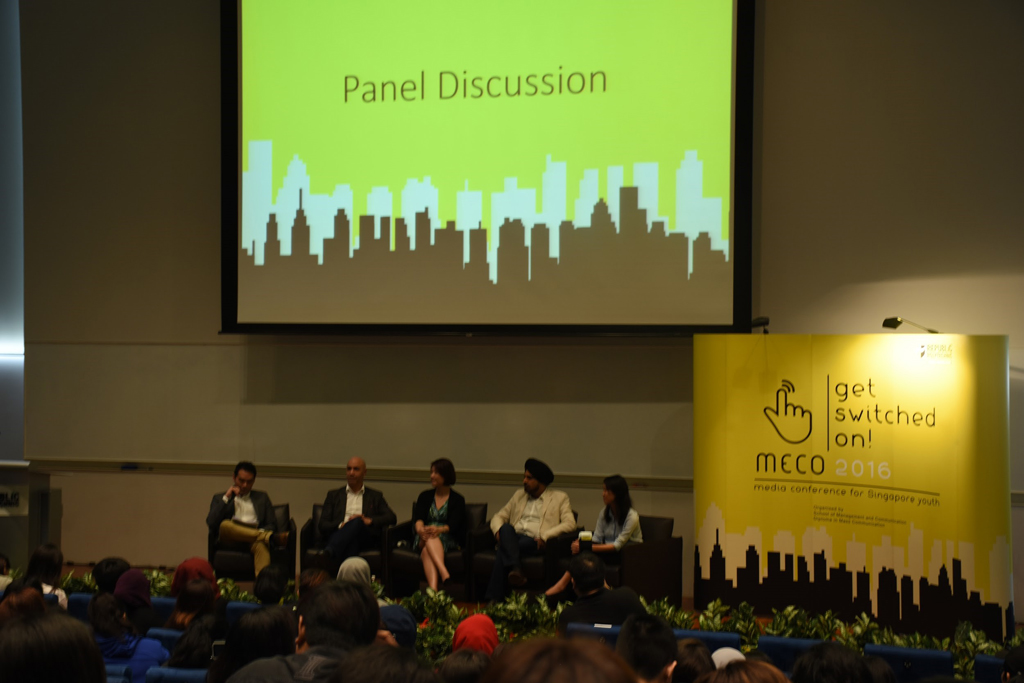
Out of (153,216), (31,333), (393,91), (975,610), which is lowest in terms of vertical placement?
(975,610)

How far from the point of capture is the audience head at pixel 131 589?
3744 mm

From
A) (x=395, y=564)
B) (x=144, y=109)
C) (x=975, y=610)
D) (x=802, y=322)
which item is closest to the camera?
(x=975, y=610)

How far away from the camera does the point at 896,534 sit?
210 inches

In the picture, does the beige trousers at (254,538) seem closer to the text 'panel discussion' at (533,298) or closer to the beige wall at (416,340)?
the text 'panel discussion' at (533,298)

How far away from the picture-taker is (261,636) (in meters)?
2.24

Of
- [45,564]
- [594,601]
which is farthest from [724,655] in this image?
[45,564]

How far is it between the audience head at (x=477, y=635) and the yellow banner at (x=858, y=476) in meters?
2.75

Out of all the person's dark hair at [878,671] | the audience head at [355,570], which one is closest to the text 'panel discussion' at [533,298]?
the audience head at [355,570]

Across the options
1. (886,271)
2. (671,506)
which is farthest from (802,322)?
(671,506)

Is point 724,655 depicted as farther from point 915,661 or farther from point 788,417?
point 788,417

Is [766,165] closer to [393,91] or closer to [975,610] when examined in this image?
[393,91]

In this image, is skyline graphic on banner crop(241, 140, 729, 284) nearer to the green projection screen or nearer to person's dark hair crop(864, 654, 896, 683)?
the green projection screen

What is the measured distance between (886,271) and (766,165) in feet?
3.66

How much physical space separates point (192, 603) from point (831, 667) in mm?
2361
